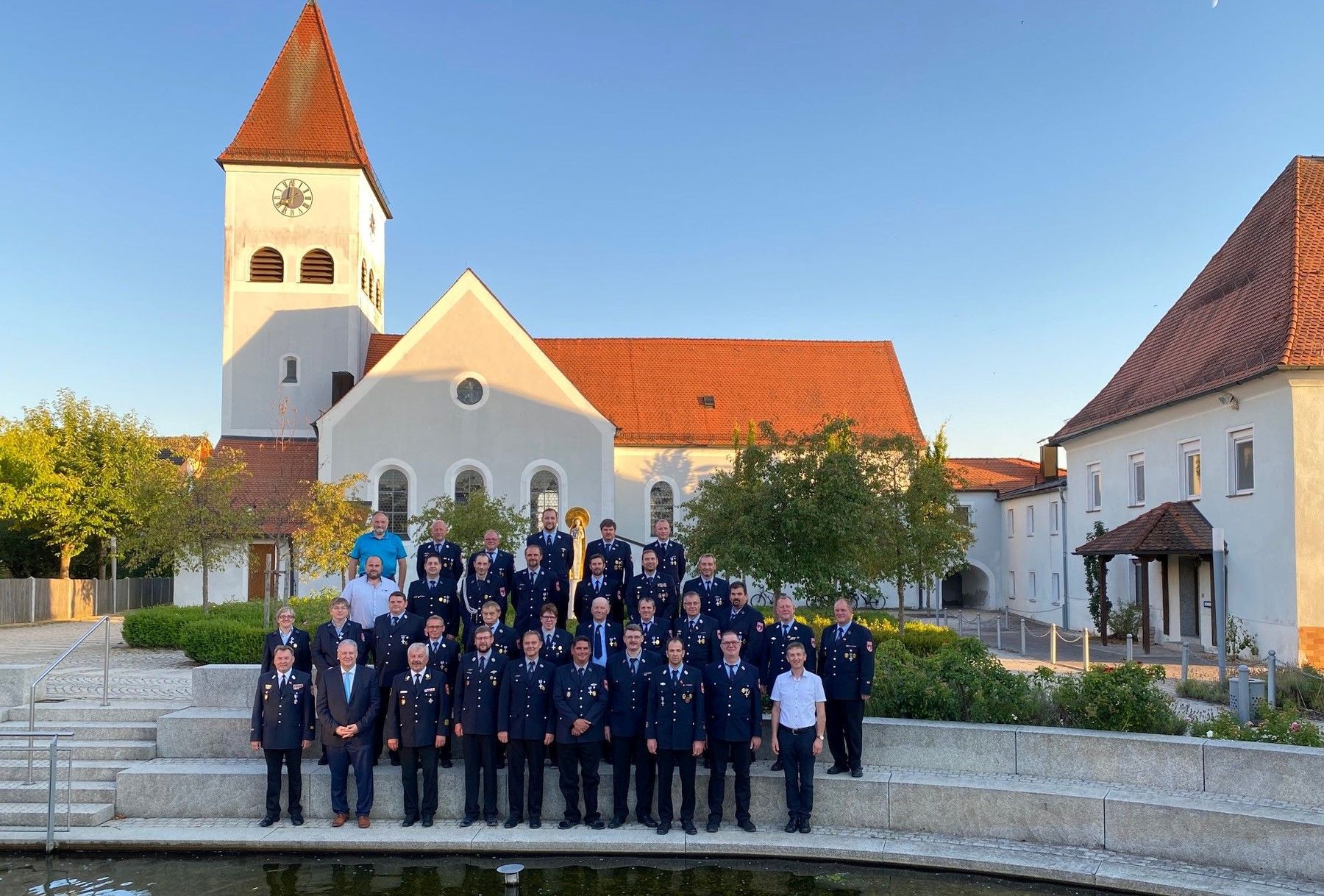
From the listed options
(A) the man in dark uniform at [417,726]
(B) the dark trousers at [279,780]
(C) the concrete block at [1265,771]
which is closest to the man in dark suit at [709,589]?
(A) the man in dark uniform at [417,726]

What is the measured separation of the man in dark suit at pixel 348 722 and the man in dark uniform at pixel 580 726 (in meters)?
1.77

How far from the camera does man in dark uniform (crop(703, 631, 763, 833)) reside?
9.25 metres

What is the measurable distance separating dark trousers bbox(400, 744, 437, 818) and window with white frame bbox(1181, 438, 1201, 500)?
64.7ft

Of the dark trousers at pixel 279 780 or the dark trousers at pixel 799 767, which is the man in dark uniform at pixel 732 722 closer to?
the dark trousers at pixel 799 767

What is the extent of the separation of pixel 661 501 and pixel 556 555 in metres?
26.4

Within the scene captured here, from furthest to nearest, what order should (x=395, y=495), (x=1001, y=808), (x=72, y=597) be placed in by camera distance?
1. (x=72, y=597)
2. (x=395, y=495)
3. (x=1001, y=808)

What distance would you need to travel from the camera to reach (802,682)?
9.31 m

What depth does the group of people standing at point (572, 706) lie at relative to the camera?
9.30m

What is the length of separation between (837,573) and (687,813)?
1064cm

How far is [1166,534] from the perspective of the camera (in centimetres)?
2270

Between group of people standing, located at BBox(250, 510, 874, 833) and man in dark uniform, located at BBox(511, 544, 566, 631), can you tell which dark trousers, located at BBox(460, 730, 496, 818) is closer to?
group of people standing, located at BBox(250, 510, 874, 833)

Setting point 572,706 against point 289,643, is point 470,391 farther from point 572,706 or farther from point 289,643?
point 572,706

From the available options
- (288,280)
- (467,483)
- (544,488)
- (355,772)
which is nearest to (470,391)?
(467,483)

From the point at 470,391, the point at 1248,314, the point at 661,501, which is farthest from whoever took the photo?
the point at 661,501
